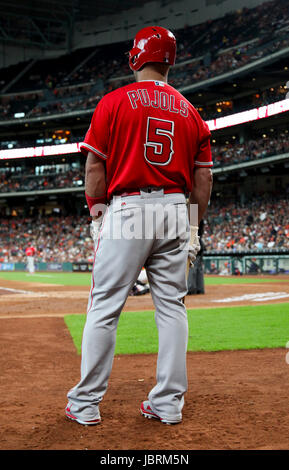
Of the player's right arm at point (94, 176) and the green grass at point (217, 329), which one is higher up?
the player's right arm at point (94, 176)

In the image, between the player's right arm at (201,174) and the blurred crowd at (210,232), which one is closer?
the player's right arm at (201,174)

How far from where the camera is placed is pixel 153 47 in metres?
3.10

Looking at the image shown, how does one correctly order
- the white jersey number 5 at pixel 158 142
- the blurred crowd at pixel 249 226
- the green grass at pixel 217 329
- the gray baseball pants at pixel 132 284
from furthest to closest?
the blurred crowd at pixel 249 226, the green grass at pixel 217 329, the white jersey number 5 at pixel 158 142, the gray baseball pants at pixel 132 284

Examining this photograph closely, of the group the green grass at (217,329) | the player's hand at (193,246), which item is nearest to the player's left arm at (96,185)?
the player's hand at (193,246)

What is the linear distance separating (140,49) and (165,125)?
55 cm

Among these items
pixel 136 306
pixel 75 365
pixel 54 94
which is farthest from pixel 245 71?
pixel 75 365

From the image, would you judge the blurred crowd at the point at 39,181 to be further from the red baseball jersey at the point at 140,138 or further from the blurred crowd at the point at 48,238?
the red baseball jersey at the point at 140,138

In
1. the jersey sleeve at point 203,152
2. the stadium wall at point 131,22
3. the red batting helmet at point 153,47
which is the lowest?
the jersey sleeve at point 203,152

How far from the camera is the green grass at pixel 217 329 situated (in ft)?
18.4

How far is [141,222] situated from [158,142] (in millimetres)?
517

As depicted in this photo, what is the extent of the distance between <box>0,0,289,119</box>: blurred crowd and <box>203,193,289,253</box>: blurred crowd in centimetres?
1070

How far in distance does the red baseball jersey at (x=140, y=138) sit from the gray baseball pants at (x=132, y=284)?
13 cm

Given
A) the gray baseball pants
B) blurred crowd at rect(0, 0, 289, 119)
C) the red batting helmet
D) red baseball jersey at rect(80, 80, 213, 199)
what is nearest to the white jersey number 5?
red baseball jersey at rect(80, 80, 213, 199)

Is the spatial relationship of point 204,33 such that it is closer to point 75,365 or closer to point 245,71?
point 245,71
